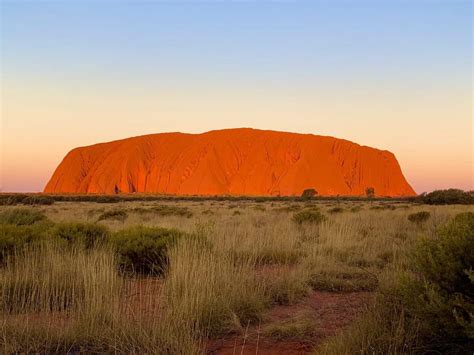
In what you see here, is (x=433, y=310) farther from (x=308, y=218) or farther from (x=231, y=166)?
(x=231, y=166)

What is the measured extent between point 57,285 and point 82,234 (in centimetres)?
344

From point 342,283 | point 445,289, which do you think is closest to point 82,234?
point 342,283

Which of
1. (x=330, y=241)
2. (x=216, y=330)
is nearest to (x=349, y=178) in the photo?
(x=330, y=241)

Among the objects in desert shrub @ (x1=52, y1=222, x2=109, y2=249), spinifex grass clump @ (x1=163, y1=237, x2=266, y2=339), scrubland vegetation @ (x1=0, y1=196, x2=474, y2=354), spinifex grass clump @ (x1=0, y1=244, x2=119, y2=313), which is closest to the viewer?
scrubland vegetation @ (x1=0, y1=196, x2=474, y2=354)

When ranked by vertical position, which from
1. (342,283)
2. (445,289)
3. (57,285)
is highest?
(445,289)

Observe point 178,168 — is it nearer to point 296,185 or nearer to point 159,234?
point 296,185

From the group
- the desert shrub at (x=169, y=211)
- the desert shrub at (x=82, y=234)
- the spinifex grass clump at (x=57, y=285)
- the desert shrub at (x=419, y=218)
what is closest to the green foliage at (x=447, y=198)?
the desert shrub at (x=419, y=218)

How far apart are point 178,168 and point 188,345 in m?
102

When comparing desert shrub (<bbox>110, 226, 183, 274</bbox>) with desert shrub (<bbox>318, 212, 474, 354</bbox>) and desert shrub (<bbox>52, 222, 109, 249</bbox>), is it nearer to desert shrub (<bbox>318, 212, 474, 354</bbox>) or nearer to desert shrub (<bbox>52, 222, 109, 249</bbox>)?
desert shrub (<bbox>52, 222, 109, 249</bbox>)

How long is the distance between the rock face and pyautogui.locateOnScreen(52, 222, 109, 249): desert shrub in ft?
273

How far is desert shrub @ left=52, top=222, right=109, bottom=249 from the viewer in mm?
8133

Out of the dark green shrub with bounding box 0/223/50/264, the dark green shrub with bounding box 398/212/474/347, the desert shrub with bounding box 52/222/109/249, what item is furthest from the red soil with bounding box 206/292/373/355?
the dark green shrub with bounding box 0/223/50/264

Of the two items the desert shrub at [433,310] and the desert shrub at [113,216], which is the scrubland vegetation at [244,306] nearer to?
the desert shrub at [433,310]

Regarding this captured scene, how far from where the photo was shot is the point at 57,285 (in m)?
5.13
